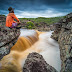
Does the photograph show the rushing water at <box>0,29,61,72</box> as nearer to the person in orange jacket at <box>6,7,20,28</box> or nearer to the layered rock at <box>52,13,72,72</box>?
the layered rock at <box>52,13,72,72</box>

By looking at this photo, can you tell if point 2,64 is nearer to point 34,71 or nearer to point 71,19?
point 34,71

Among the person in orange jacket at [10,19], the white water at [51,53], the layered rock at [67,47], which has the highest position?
the person in orange jacket at [10,19]

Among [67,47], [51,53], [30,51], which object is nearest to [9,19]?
[30,51]

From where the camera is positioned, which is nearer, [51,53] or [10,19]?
[51,53]

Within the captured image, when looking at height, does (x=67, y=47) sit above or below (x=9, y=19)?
below

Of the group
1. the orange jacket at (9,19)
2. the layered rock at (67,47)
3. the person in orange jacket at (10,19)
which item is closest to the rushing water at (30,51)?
the layered rock at (67,47)

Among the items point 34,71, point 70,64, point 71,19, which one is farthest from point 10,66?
point 71,19

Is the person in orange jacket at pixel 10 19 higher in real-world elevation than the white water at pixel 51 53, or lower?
higher

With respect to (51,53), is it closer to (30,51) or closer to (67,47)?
(30,51)

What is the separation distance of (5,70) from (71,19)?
344cm

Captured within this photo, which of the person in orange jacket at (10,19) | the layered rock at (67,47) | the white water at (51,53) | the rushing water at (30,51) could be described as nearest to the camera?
the layered rock at (67,47)

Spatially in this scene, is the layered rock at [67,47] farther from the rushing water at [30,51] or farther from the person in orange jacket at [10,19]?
the person in orange jacket at [10,19]

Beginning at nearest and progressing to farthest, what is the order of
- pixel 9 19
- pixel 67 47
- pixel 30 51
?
pixel 67 47, pixel 30 51, pixel 9 19

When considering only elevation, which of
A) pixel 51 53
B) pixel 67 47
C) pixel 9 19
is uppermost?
pixel 9 19
